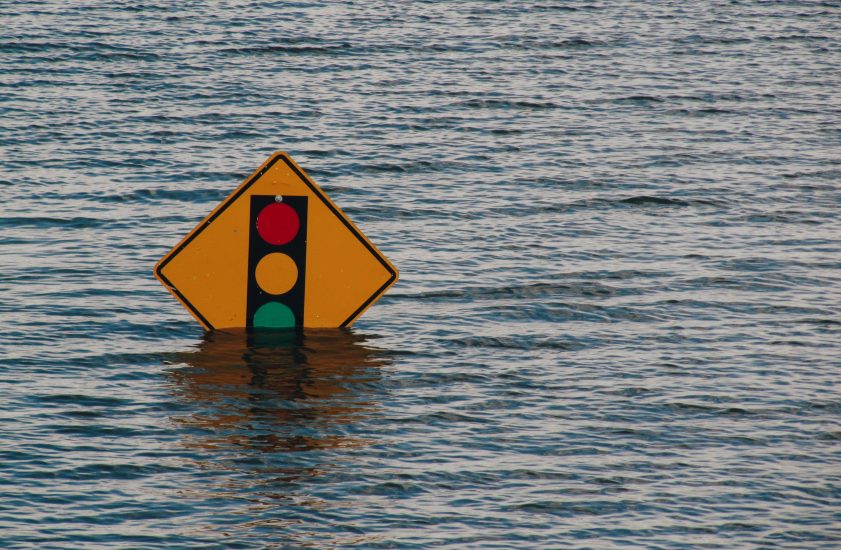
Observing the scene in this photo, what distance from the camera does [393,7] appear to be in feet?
94.0

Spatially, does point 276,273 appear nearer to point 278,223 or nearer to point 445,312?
point 278,223

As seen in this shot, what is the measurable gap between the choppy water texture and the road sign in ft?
0.88

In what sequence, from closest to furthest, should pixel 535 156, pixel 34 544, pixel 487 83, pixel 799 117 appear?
pixel 34 544 → pixel 535 156 → pixel 799 117 → pixel 487 83

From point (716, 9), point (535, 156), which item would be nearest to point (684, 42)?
point (716, 9)

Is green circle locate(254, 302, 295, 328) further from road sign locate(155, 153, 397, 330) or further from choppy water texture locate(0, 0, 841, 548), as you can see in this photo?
choppy water texture locate(0, 0, 841, 548)

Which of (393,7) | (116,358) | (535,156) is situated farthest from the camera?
(393,7)

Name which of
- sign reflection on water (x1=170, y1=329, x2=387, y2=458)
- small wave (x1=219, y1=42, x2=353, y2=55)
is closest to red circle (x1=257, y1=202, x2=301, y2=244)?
sign reflection on water (x1=170, y1=329, x2=387, y2=458)

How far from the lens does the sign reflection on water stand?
871cm

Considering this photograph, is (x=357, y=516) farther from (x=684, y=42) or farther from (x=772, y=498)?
(x=684, y=42)

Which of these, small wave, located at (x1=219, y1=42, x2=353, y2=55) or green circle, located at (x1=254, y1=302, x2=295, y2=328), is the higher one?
small wave, located at (x1=219, y1=42, x2=353, y2=55)

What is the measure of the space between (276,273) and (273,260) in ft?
0.35

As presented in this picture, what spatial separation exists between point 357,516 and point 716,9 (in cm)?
2361

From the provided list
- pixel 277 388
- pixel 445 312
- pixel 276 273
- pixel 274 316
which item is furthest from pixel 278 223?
pixel 445 312

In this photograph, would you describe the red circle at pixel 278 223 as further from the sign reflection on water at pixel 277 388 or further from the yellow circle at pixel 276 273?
the sign reflection on water at pixel 277 388
